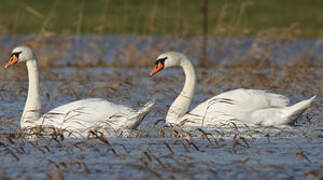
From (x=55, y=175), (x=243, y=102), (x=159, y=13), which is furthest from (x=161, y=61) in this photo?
(x=159, y=13)

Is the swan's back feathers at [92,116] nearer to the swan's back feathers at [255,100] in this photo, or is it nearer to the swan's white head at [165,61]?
the swan's back feathers at [255,100]

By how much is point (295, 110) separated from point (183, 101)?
149cm

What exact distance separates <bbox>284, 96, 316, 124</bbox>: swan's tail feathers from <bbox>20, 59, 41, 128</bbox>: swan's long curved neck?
258 centimetres

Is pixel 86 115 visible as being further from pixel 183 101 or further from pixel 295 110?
pixel 295 110

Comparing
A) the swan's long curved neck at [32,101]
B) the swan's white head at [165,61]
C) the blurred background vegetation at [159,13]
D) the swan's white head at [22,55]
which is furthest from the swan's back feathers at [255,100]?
the blurred background vegetation at [159,13]

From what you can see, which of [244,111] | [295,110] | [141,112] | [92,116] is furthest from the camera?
[244,111]

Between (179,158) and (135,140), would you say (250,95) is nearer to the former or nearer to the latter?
(135,140)

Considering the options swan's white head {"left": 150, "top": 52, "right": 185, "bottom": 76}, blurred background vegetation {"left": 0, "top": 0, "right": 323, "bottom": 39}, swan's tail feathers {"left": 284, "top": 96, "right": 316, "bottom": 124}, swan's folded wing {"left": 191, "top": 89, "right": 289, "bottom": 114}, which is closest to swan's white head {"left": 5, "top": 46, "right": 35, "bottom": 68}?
swan's white head {"left": 150, "top": 52, "right": 185, "bottom": 76}

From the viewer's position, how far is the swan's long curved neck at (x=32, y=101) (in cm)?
760

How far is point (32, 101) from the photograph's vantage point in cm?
786

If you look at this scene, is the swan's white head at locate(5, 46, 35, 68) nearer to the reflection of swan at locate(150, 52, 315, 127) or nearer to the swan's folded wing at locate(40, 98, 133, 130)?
the swan's folded wing at locate(40, 98, 133, 130)

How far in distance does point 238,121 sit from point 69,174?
9.72ft

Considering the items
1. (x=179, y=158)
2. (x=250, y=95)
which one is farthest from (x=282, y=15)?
(x=179, y=158)

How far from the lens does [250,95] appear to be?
8.08 m
